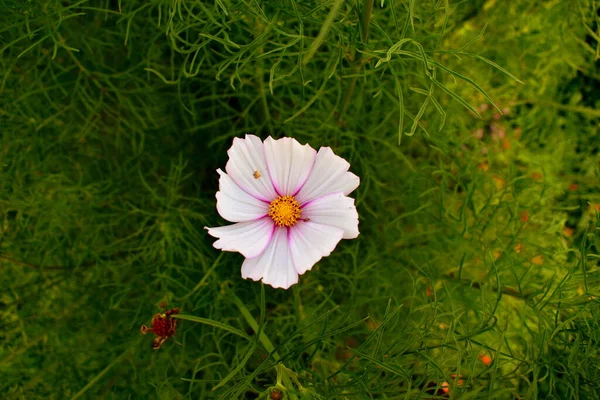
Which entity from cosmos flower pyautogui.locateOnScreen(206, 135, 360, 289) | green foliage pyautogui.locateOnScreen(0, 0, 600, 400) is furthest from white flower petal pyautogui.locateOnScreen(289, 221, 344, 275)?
green foliage pyautogui.locateOnScreen(0, 0, 600, 400)

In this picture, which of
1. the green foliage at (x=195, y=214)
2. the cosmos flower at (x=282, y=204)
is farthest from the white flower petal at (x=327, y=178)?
the green foliage at (x=195, y=214)

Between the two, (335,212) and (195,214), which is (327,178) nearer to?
(335,212)

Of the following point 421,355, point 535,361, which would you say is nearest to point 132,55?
point 421,355

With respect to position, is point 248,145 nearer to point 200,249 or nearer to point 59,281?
point 200,249

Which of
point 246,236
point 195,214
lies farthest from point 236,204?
point 195,214

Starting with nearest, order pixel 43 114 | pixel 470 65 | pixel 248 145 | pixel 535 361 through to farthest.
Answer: pixel 248 145 < pixel 535 361 < pixel 43 114 < pixel 470 65

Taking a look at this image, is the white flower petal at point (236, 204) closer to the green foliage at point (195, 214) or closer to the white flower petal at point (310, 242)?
the white flower petal at point (310, 242)
